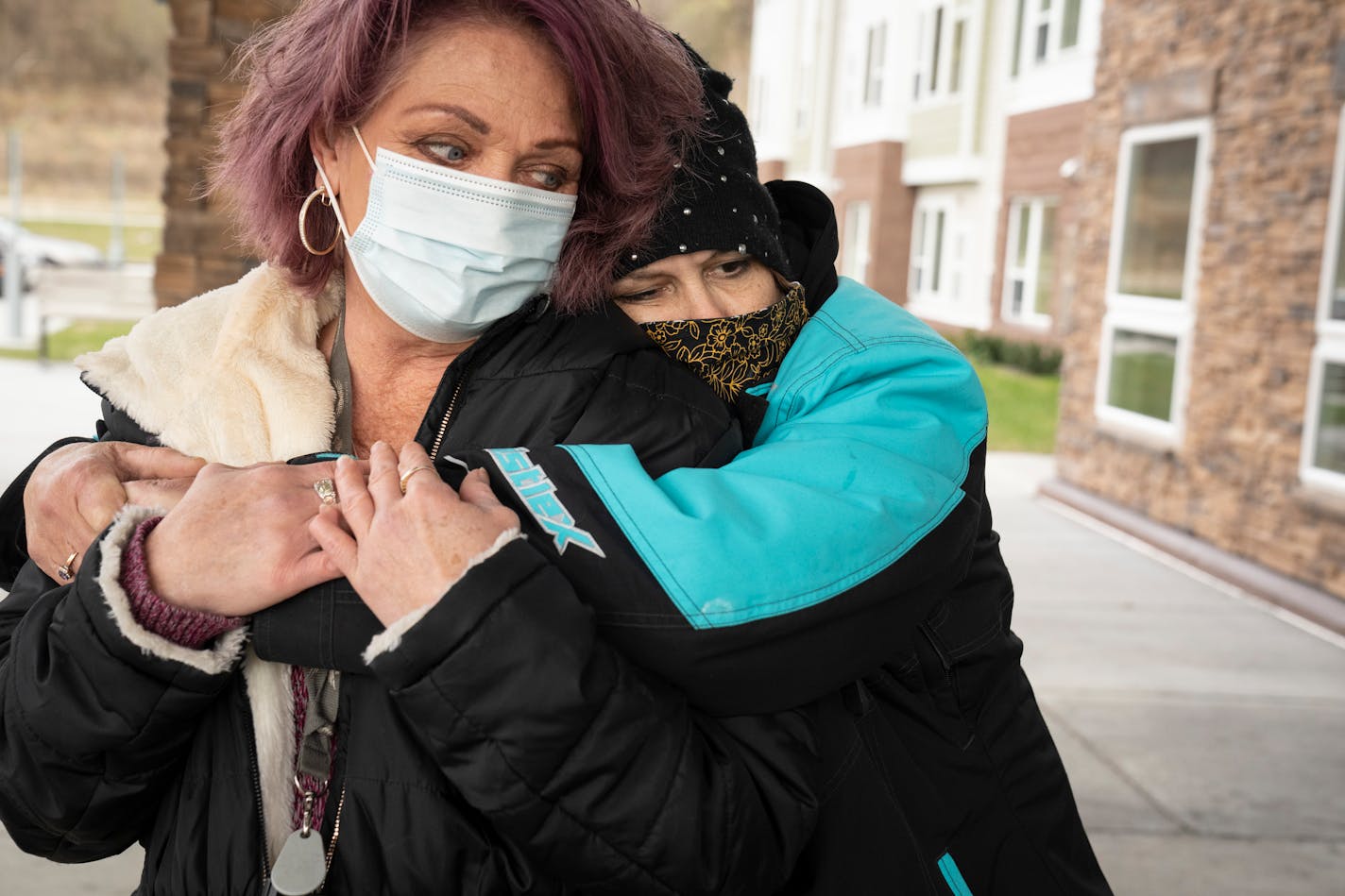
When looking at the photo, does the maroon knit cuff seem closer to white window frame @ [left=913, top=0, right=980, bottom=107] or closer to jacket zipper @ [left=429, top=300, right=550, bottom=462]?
jacket zipper @ [left=429, top=300, right=550, bottom=462]

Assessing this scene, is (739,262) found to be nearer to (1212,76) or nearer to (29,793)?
(29,793)

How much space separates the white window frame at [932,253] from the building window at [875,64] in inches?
100

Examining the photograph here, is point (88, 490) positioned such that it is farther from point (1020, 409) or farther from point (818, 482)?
point (1020, 409)

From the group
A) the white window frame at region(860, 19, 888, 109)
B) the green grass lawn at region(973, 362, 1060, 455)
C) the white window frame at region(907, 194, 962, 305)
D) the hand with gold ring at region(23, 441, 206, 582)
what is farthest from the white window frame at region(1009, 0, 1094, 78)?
the hand with gold ring at region(23, 441, 206, 582)

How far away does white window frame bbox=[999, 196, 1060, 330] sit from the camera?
18.4 metres

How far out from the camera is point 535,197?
68.4 inches

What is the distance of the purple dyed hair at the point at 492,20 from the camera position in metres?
1.66

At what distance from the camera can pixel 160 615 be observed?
1.33m

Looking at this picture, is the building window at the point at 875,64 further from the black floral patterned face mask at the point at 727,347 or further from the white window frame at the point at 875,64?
the black floral patterned face mask at the point at 727,347

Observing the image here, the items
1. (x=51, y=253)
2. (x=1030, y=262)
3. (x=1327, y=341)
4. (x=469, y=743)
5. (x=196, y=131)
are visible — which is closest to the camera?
(x=469, y=743)

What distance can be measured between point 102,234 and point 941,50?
93.8ft

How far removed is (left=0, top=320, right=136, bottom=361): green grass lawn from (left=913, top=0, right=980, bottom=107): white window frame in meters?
12.7

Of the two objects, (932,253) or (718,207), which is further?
(932,253)

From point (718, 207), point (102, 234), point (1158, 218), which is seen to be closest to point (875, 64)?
point (1158, 218)
